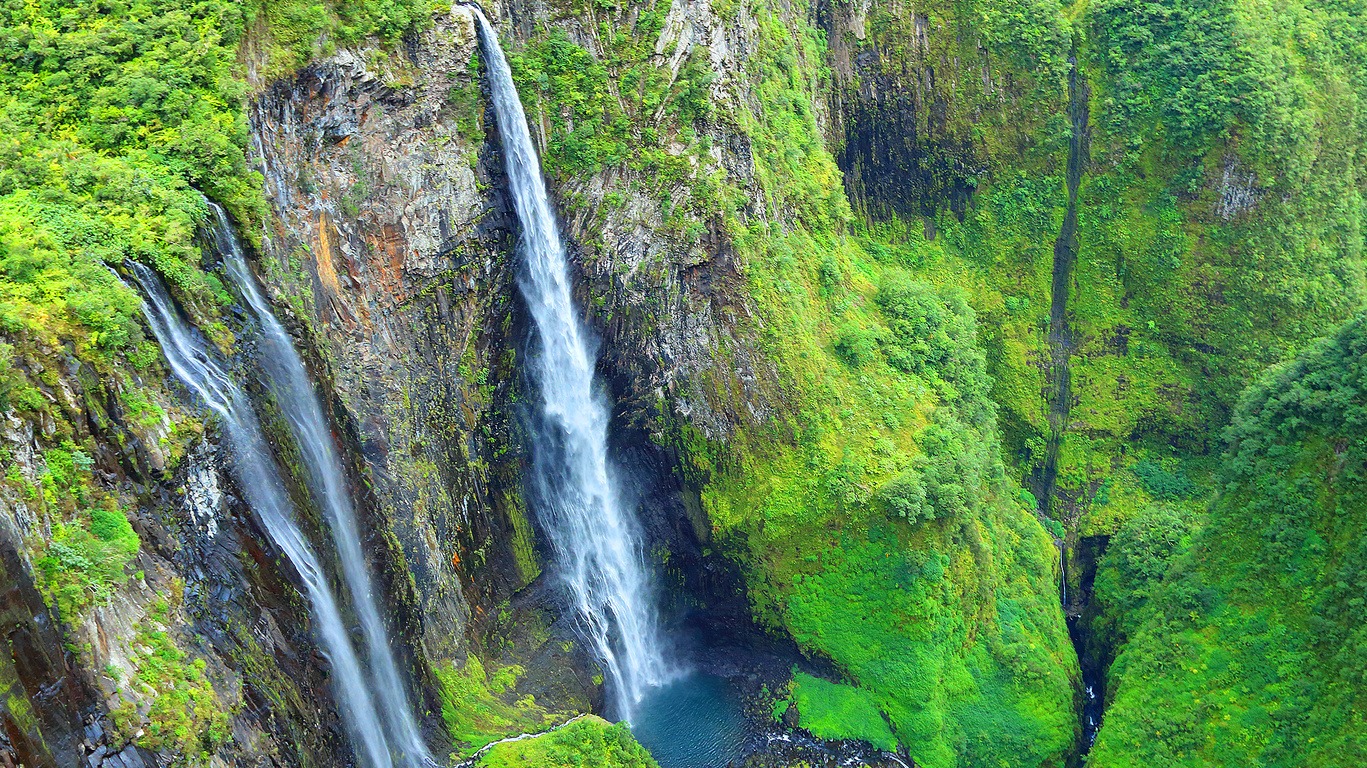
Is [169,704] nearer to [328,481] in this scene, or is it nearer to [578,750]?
[328,481]

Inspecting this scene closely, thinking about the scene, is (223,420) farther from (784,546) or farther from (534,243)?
(784,546)

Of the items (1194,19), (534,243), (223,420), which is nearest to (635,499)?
(534,243)

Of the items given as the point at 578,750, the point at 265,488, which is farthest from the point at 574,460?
the point at 265,488

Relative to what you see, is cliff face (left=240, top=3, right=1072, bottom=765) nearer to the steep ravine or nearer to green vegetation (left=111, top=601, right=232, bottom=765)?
the steep ravine

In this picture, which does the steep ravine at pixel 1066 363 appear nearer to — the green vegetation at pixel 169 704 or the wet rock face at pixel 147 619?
the wet rock face at pixel 147 619

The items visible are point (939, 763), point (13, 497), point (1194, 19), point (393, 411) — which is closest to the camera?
point (13, 497)

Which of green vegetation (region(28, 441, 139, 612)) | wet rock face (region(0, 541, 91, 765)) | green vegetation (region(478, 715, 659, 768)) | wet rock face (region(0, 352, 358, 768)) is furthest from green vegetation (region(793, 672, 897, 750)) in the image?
wet rock face (region(0, 541, 91, 765))
